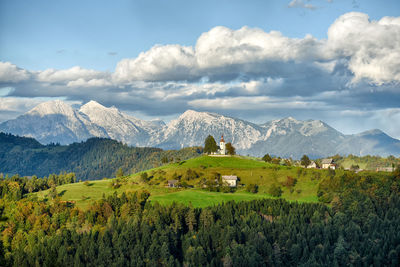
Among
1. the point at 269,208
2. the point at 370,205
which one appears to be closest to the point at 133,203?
the point at 269,208

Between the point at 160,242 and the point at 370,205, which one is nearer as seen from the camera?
the point at 160,242

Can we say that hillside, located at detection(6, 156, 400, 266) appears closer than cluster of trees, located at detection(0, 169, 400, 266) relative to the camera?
No

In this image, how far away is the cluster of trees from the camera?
142m

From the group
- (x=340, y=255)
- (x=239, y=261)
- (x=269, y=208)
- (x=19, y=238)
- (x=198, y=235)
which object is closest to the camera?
(x=239, y=261)

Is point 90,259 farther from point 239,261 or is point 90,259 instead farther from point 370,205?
point 370,205

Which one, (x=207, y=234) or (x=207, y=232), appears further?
(x=207, y=232)

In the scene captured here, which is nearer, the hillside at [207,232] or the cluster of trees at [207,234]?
the cluster of trees at [207,234]

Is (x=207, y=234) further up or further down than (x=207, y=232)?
further down

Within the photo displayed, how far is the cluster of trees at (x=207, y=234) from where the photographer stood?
14212 centimetres

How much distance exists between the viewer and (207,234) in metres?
156

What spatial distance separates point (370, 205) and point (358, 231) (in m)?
26.5

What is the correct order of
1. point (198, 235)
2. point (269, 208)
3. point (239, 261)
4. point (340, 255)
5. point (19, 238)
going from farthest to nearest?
point (269, 208) < point (19, 238) < point (198, 235) < point (340, 255) < point (239, 261)

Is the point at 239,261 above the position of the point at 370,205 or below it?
below

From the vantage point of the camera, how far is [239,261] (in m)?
137
